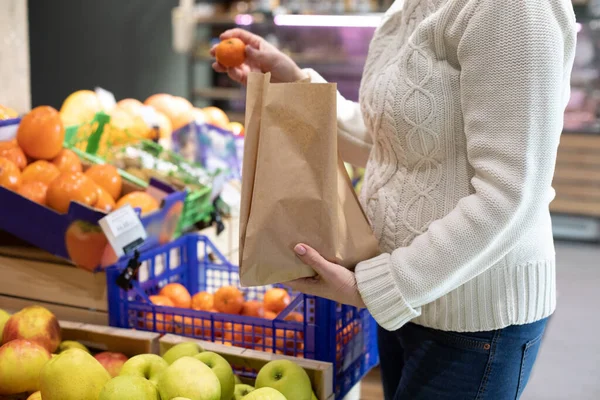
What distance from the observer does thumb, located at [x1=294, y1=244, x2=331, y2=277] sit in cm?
122

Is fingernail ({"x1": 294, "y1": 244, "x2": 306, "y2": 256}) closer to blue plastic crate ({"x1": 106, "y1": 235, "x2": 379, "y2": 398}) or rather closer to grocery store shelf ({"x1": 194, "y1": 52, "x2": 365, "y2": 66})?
blue plastic crate ({"x1": 106, "y1": 235, "x2": 379, "y2": 398})

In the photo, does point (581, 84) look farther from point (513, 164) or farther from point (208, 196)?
point (513, 164)

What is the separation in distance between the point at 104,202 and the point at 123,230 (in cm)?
16

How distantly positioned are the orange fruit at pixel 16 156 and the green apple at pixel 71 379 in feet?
2.68

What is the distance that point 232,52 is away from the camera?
5.26 ft

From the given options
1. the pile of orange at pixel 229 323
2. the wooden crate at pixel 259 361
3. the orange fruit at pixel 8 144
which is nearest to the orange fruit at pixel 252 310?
the pile of orange at pixel 229 323

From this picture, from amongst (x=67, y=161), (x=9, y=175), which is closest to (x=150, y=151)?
(x=67, y=161)

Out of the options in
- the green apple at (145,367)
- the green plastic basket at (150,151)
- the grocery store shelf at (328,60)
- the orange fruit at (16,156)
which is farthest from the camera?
the grocery store shelf at (328,60)

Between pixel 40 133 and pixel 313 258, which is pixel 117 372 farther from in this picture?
pixel 40 133

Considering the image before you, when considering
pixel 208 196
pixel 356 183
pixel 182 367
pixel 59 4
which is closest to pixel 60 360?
pixel 182 367

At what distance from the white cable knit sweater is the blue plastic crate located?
33 centimetres

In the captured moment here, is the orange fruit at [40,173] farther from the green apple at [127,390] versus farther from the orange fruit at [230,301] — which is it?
the green apple at [127,390]

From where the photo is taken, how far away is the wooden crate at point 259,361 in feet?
4.79

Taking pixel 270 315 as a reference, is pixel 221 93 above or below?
below
